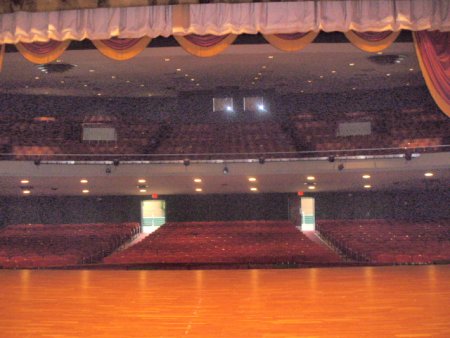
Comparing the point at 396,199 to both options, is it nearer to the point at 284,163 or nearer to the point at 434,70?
the point at 284,163

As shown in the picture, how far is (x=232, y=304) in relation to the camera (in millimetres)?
3939

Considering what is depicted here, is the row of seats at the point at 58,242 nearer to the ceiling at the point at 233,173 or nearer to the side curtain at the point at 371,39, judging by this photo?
the ceiling at the point at 233,173

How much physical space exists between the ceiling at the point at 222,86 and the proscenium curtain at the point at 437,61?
407 centimetres

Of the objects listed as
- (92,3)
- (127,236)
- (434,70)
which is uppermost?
(92,3)

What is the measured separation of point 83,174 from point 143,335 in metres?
7.74

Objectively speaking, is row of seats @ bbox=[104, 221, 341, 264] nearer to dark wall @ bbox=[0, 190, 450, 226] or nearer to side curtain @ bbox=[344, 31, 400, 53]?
dark wall @ bbox=[0, 190, 450, 226]

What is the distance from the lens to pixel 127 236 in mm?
12102

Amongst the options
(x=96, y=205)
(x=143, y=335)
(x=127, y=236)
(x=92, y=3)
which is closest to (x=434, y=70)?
(x=92, y=3)

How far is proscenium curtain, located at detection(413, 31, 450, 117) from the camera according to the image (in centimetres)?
517

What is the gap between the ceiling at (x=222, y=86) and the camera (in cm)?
1035

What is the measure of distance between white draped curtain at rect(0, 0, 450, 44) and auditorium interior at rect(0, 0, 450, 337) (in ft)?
0.05

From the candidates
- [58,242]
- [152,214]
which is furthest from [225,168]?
[152,214]

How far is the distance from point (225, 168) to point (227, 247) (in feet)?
5.93

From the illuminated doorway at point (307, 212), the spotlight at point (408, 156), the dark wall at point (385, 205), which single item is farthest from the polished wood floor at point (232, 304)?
the illuminated doorway at point (307, 212)
